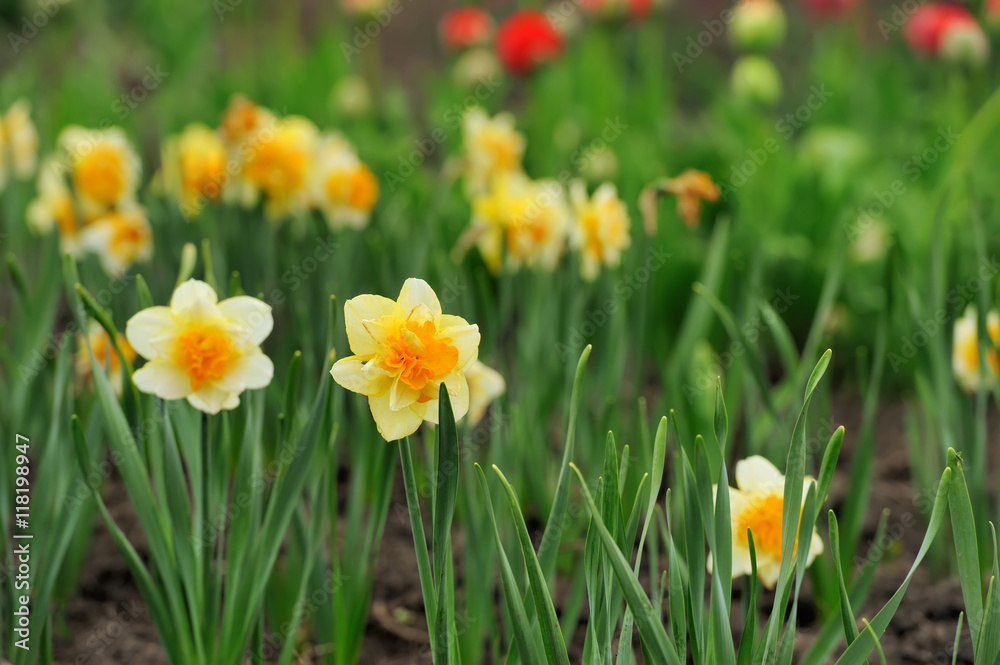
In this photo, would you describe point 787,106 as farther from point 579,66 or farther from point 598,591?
point 598,591

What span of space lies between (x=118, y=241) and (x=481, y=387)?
3.32ft

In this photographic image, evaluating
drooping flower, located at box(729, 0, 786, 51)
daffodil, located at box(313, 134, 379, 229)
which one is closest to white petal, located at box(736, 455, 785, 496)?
daffodil, located at box(313, 134, 379, 229)

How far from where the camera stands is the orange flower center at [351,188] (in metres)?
2.08

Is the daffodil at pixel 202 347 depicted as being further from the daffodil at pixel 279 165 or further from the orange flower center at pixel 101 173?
the orange flower center at pixel 101 173

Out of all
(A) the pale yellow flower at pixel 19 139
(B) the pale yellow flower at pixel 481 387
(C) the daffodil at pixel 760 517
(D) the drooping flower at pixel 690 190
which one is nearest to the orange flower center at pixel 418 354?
(C) the daffodil at pixel 760 517

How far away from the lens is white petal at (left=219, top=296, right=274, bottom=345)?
1.06m

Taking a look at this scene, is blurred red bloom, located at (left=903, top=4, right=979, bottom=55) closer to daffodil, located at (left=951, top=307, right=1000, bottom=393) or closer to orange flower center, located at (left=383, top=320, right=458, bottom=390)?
daffodil, located at (left=951, top=307, right=1000, bottom=393)

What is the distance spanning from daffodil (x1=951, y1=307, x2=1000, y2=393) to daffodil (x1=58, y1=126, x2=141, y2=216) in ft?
5.61

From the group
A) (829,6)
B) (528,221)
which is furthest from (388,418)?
(829,6)

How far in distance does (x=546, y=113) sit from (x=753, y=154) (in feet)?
3.17

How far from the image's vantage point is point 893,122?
3.27m

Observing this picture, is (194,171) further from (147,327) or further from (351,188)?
(147,327)

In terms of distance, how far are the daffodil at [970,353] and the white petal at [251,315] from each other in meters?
0.98

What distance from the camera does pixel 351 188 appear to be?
2.09m
